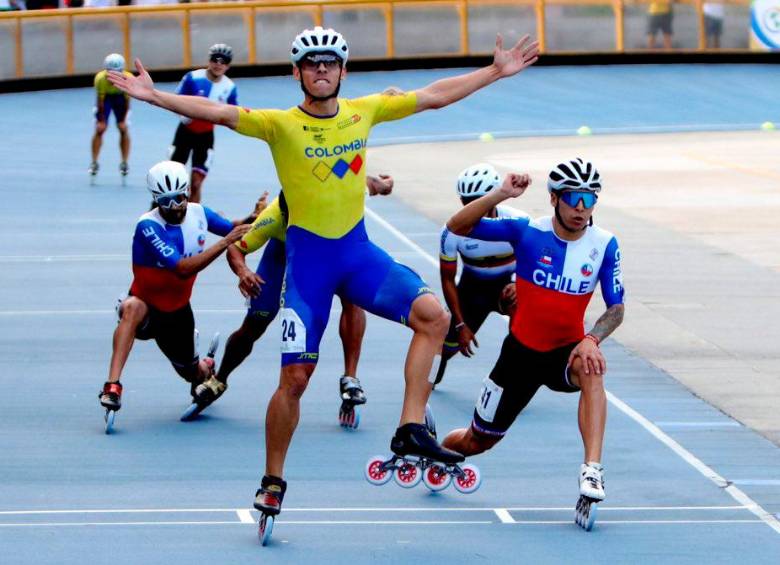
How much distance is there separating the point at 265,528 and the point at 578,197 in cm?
249

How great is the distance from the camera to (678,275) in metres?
18.0

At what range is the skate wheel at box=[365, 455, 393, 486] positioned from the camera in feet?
29.7

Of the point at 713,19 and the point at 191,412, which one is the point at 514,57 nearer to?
the point at 191,412

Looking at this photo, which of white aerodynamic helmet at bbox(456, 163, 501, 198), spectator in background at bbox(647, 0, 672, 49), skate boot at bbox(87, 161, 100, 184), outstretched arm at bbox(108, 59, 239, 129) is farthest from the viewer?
spectator in background at bbox(647, 0, 672, 49)

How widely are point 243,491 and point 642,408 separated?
11.5ft

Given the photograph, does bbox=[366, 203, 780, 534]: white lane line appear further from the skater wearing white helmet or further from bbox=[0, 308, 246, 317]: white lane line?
the skater wearing white helmet

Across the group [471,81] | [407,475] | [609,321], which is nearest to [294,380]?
[407,475]

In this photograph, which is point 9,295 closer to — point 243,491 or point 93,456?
point 93,456

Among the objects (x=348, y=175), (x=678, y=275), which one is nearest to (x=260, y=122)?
(x=348, y=175)

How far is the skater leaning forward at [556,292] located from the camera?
8977 mm

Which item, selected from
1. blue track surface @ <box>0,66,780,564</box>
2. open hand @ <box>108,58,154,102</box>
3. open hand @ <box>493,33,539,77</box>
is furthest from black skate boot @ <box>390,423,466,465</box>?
open hand @ <box>108,58,154,102</box>

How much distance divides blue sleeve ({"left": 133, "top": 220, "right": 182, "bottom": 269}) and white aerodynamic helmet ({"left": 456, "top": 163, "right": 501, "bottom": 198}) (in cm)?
206

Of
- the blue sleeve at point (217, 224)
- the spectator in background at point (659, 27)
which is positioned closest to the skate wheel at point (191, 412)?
the blue sleeve at point (217, 224)

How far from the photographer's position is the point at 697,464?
10.4 meters
